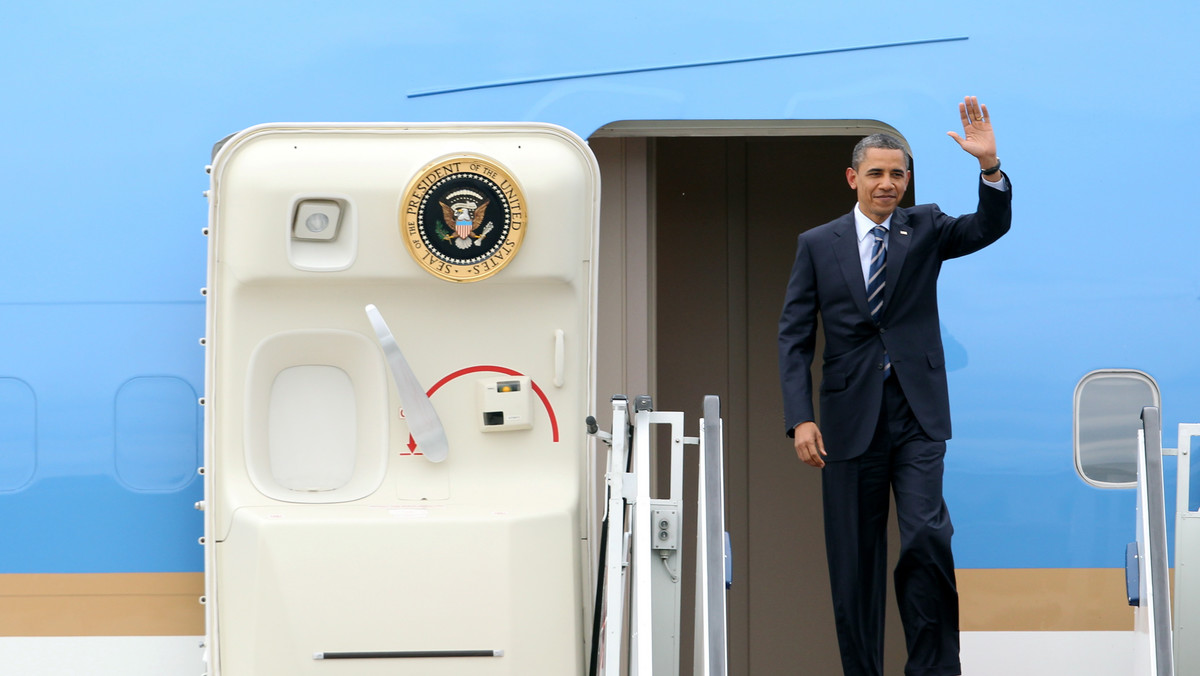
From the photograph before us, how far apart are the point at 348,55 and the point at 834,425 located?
165 centimetres

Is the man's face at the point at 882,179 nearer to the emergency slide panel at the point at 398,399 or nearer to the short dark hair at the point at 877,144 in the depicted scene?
the short dark hair at the point at 877,144

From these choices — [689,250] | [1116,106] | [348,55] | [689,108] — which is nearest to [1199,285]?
[1116,106]

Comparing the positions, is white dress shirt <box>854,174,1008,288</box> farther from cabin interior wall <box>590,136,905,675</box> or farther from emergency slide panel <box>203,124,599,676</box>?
cabin interior wall <box>590,136,905,675</box>

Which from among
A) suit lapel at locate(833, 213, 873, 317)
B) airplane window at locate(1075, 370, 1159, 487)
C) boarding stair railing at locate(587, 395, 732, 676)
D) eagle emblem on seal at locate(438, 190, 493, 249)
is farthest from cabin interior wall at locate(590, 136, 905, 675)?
boarding stair railing at locate(587, 395, 732, 676)

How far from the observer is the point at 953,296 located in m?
3.38

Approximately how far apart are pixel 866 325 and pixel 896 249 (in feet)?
0.67

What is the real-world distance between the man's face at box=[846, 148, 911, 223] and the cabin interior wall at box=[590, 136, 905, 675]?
1.67 metres

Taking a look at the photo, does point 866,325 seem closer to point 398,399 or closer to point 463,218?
point 463,218

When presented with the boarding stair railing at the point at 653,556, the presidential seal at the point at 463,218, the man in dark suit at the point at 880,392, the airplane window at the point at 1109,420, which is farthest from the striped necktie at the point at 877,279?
the presidential seal at the point at 463,218

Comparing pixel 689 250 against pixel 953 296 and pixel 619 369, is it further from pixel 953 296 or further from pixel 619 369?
pixel 953 296

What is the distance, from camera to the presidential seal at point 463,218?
3141mm

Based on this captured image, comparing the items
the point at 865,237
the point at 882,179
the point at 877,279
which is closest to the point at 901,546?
the point at 877,279

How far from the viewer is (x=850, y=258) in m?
3.11

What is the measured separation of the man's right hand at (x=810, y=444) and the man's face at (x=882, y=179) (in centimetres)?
57
